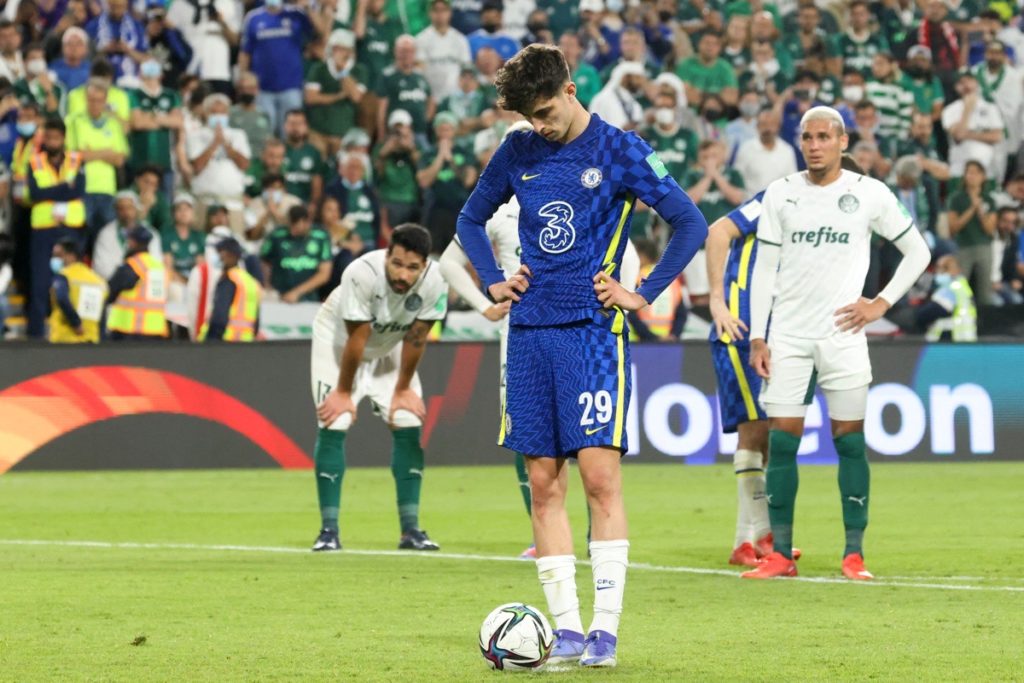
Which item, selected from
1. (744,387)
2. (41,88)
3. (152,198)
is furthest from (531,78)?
(41,88)

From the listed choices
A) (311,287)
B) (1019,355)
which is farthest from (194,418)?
(1019,355)

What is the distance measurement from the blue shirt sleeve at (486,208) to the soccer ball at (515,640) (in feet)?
4.14

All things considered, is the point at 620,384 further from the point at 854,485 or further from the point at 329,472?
the point at 329,472

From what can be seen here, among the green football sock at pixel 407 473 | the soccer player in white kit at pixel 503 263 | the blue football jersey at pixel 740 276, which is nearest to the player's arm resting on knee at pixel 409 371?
the green football sock at pixel 407 473

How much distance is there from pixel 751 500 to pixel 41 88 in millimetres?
11836

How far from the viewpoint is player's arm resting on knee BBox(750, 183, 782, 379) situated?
967 centimetres

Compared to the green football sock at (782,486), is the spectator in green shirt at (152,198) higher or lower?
higher

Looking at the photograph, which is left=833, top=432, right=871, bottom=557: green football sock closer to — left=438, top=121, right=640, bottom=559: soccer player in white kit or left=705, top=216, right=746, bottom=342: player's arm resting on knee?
left=705, top=216, right=746, bottom=342: player's arm resting on knee

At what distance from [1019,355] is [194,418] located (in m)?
8.26

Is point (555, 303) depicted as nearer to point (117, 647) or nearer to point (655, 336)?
point (117, 647)

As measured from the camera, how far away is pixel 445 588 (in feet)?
29.9

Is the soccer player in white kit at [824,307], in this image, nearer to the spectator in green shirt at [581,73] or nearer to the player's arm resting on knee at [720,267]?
the player's arm resting on knee at [720,267]

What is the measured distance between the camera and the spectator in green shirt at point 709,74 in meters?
22.0

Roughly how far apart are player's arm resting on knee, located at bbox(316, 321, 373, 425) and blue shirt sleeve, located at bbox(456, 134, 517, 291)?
12.8 feet
